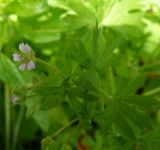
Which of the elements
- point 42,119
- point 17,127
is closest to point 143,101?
point 42,119

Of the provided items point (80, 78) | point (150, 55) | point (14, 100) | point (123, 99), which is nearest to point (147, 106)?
point (123, 99)

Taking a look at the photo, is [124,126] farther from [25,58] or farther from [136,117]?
[25,58]

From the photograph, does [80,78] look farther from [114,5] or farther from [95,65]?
[114,5]

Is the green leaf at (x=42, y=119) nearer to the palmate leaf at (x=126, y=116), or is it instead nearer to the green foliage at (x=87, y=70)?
the green foliage at (x=87, y=70)

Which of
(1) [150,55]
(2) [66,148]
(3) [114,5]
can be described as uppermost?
(3) [114,5]

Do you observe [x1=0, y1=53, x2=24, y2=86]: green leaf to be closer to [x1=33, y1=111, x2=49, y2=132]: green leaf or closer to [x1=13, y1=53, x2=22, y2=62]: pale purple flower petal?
[x1=33, y1=111, x2=49, y2=132]: green leaf

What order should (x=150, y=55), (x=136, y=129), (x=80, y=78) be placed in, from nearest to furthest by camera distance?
(x=80, y=78) → (x=136, y=129) → (x=150, y=55)

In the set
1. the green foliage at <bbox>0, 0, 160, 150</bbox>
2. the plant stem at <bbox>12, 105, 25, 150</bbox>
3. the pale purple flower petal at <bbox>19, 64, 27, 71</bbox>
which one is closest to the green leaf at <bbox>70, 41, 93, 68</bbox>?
the green foliage at <bbox>0, 0, 160, 150</bbox>

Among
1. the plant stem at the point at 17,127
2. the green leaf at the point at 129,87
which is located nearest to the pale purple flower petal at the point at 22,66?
the green leaf at the point at 129,87
